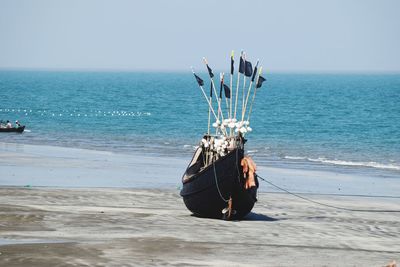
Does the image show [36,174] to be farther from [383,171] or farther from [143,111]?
[143,111]

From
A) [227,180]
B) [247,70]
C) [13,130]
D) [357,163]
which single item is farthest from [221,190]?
[13,130]

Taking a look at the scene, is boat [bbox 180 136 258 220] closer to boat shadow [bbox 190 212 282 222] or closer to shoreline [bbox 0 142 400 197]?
boat shadow [bbox 190 212 282 222]

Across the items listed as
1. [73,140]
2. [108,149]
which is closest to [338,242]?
[108,149]

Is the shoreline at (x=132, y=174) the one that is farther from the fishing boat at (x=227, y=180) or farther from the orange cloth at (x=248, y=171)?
the orange cloth at (x=248, y=171)

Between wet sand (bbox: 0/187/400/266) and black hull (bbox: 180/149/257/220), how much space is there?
308mm

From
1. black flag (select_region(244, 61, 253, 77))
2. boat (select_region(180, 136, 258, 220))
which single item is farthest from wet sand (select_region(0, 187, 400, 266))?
black flag (select_region(244, 61, 253, 77))

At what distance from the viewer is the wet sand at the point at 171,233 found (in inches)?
708

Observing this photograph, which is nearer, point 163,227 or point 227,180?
point 163,227

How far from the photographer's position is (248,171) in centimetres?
2253

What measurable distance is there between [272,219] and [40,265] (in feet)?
27.3

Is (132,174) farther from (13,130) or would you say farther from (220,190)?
(13,130)

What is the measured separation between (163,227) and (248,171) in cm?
250

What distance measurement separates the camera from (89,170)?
35031 millimetres

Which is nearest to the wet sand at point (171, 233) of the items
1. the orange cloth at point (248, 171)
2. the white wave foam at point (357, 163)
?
the orange cloth at point (248, 171)
